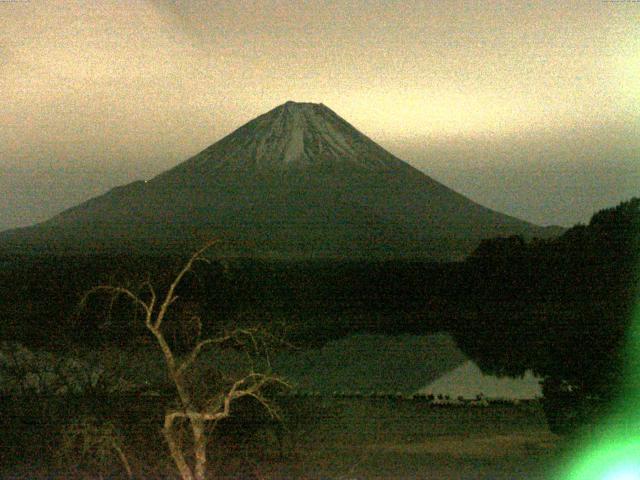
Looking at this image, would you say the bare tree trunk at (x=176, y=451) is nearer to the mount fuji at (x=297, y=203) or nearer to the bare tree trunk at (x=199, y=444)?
the bare tree trunk at (x=199, y=444)

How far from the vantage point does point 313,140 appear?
4072 cm

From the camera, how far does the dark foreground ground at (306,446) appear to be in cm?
512

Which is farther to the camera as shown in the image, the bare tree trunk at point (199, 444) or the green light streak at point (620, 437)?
the green light streak at point (620, 437)

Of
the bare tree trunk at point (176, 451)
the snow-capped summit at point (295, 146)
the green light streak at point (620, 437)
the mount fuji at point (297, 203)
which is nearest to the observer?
the bare tree trunk at point (176, 451)

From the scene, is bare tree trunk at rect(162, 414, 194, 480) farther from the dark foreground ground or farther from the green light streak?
the green light streak

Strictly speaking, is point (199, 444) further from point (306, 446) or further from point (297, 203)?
point (297, 203)

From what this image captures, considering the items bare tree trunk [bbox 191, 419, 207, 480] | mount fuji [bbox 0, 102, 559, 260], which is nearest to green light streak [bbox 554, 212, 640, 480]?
bare tree trunk [bbox 191, 419, 207, 480]

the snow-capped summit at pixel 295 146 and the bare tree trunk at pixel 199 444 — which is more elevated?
the snow-capped summit at pixel 295 146

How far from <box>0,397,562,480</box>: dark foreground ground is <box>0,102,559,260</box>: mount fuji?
10510mm

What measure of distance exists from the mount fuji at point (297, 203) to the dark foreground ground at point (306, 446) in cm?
1051

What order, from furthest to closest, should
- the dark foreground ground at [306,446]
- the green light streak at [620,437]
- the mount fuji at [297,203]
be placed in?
the mount fuji at [297,203], the dark foreground ground at [306,446], the green light streak at [620,437]

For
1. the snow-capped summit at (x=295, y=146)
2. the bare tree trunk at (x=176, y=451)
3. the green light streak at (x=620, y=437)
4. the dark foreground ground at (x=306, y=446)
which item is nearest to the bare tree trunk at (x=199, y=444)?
the bare tree trunk at (x=176, y=451)

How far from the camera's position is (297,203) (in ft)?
107

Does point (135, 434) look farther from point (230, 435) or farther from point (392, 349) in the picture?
point (392, 349)
